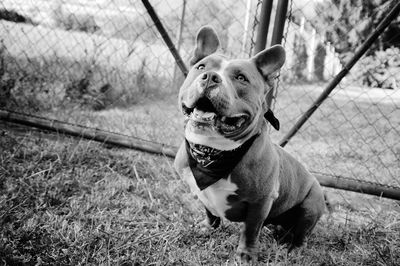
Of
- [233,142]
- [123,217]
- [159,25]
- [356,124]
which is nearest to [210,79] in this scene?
[233,142]

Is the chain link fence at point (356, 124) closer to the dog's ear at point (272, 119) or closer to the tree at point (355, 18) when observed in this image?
the tree at point (355, 18)

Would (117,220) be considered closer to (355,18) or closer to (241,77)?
(241,77)

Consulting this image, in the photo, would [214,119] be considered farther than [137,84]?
No

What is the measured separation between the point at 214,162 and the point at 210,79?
1.67 ft

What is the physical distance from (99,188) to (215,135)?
1349 millimetres

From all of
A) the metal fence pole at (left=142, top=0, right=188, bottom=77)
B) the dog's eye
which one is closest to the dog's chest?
the dog's eye

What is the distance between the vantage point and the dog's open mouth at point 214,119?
191 centimetres

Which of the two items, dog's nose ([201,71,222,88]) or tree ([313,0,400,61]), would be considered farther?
tree ([313,0,400,61])

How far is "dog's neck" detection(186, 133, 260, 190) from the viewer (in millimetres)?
2100

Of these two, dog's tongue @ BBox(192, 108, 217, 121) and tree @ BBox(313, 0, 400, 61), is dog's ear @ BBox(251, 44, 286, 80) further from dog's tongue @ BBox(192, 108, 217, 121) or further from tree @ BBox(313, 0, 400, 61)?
tree @ BBox(313, 0, 400, 61)

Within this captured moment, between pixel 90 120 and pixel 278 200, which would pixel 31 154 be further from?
pixel 278 200

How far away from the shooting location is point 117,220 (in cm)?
255

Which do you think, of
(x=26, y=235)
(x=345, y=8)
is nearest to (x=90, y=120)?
(x=26, y=235)

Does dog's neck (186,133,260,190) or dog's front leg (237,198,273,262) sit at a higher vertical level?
dog's neck (186,133,260,190)
